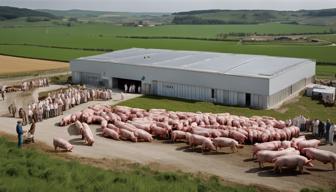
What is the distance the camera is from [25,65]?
64125 mm

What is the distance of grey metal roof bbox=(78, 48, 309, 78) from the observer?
41669mm

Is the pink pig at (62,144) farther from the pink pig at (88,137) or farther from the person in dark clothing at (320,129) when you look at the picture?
the person in dark clothing at (320,129)

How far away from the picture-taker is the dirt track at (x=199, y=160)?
2036 cm

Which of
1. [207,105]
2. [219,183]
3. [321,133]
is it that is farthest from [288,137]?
[207,105]

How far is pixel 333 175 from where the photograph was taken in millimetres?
21234

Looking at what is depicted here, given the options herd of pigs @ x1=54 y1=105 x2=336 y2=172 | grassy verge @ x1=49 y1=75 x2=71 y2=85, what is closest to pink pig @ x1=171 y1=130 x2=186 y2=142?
herd of pigs @ x1=54 y1=105 x2=336 y2=172

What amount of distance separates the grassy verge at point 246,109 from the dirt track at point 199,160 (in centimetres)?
1028

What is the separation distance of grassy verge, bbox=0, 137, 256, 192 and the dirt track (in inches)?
74.1

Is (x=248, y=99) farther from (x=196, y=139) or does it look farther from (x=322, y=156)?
(x=322, y=156)

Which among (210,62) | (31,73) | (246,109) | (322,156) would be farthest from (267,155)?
(31,73)

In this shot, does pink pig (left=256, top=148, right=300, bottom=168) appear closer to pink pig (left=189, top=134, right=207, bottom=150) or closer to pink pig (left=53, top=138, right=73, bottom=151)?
pink pig (left=189, top=134, right=207, bottom=150)

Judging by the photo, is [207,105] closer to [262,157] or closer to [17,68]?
[262,157]

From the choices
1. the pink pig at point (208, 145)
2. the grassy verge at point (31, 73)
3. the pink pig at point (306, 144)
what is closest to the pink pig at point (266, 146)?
the pink pig at point (306, 144)

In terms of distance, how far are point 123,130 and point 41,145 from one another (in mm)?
4889
